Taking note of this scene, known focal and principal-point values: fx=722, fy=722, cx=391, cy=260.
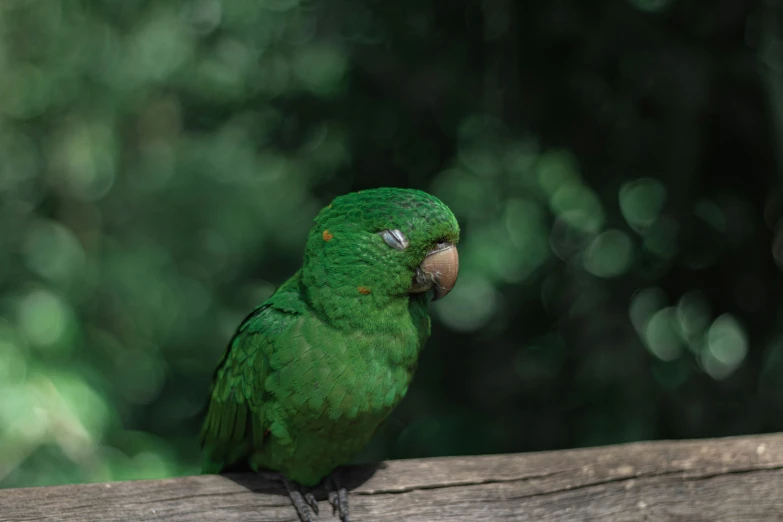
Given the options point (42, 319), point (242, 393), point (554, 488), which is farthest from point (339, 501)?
point (42, 319)

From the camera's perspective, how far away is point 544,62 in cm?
209

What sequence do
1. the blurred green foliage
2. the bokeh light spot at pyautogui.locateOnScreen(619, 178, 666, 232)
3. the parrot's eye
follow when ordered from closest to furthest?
1. the parrot's eye
2. the blurred green foliage
3. the bokeh light spot at pyautogui.locateOnScreen(619, 178, 666, 232)

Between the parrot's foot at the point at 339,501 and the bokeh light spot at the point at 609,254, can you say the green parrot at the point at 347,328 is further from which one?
the bokeh light spot at the point at 609,254

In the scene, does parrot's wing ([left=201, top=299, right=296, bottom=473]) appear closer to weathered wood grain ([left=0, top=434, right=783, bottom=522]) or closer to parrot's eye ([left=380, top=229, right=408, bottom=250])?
weathered wood grain ([left=0, top=434, right=783, bottom=522])

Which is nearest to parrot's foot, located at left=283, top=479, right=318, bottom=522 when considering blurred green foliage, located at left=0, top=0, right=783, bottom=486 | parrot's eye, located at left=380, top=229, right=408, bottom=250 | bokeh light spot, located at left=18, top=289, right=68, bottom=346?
parrot's eye, located at left=380, top=229, right=408, bottom=250

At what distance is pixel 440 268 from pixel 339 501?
1.73 ft

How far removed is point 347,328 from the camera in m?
1.33

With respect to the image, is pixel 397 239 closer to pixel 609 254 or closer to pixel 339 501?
pixel 339 501

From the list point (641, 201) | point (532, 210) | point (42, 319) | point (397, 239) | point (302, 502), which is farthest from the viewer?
point (42, 319)

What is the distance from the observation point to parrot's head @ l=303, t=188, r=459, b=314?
1290 mm

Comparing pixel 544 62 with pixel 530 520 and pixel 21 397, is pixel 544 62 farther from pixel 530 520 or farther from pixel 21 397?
→ pixel 21 397

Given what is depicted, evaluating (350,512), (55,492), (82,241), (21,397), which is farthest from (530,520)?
(82,241)

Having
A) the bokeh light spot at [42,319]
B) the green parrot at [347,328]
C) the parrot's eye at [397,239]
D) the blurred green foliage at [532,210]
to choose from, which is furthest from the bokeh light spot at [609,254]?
the bokeh light spot at [42,319]

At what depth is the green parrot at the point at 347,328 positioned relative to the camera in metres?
1.30
